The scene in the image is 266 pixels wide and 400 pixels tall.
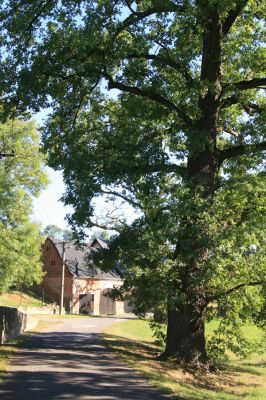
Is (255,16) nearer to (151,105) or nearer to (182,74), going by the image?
(182,74)

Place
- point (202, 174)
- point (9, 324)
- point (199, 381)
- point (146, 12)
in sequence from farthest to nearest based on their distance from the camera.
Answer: point (9, 324)
point (202, 174)
point (146, 12)
point (199, 381)

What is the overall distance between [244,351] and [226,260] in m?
6.22

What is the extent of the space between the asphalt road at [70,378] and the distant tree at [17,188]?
775 inches

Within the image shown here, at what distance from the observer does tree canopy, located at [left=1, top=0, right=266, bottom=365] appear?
13.8 metres

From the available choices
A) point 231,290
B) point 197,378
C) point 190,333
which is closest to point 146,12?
point 231,290

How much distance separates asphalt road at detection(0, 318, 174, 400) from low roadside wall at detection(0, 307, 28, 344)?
57.2 inches

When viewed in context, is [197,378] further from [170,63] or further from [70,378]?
[170,63]

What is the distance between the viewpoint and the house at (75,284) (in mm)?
56594

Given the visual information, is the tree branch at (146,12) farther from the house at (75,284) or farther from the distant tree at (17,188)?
the house at (75,284)

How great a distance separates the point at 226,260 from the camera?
1371 centimetres

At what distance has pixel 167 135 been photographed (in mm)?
17875

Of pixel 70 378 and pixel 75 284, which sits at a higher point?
pixel 75 284

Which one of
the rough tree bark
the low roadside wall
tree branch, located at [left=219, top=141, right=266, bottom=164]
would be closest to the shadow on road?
the low roadside wall

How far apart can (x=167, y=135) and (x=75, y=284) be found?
41.4 meters
